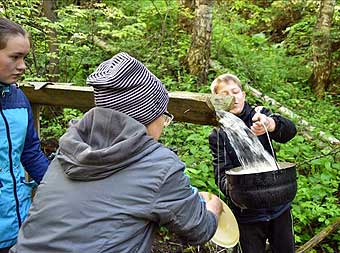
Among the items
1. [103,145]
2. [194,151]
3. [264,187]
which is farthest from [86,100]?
[194,151]

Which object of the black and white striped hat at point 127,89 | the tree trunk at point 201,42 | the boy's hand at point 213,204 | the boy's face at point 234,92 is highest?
the black and white striped hat at point 127,89

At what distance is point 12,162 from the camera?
2.21m

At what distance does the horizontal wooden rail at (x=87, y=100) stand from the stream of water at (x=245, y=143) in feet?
0.30

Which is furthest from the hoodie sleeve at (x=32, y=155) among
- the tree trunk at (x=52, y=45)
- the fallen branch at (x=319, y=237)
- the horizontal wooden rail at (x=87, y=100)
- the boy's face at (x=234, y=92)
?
the tree trunk at (x=52, y=45)

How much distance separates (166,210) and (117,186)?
0.18m

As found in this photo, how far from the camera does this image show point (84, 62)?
718 cm

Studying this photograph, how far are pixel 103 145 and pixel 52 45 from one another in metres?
4.74

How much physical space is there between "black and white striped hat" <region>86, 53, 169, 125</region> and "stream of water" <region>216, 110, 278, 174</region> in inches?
42.9

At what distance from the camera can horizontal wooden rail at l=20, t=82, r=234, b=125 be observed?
2707 mm

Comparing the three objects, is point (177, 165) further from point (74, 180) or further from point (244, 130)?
point (244, 130)

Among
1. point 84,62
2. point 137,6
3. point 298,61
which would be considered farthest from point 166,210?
point 298,61

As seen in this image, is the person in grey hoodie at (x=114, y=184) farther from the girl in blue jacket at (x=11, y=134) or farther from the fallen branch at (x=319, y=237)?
the fallen branch at (x=319, y=237)

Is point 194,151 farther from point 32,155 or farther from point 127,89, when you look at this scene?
point 127,89

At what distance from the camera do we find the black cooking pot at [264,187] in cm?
235
